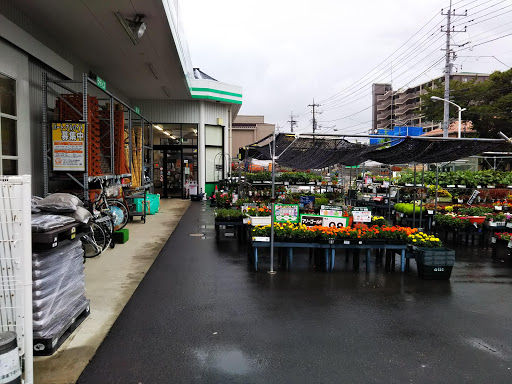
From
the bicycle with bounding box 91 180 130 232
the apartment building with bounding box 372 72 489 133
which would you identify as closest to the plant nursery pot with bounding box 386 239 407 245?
the bicycle with bounding box 91 180 130 232

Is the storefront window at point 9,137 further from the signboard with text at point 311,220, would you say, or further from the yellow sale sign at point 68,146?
the signboard with text at point 311,220

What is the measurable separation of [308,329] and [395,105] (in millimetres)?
98990

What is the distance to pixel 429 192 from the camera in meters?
12.6

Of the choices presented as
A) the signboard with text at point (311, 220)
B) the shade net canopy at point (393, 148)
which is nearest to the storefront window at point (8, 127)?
the shade net canopy at point (393, 148)

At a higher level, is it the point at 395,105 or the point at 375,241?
the point at 395,105

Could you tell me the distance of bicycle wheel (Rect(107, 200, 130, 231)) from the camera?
9105 millimetres

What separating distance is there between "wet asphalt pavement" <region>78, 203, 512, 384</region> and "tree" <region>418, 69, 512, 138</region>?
25.3 meters

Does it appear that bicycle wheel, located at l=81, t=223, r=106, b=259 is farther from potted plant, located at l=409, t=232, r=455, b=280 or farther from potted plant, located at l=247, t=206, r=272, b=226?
potted plant, located at l=409, t=232, r=455, b=280

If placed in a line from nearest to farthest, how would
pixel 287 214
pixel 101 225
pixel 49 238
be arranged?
pixel 49 238
pixel 287 214
pixel 101 225

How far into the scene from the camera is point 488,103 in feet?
95.4

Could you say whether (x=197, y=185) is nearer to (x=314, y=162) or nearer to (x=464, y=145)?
(x=314, y=162)

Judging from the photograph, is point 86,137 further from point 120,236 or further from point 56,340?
point 56,340

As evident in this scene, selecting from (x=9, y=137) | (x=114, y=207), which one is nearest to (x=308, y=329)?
(x=114, y=207)

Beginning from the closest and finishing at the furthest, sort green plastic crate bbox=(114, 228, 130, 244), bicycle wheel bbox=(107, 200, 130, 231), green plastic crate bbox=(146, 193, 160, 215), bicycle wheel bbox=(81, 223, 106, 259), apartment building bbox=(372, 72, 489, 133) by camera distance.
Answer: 1. bicycle wheel bbox=(81, 223, 106, 259)
2. green plastic crate bbox=(114, 228, 130, 244)
3. bicycle wheel bbox=(107, 200, 130, 231)
4. green plastic crate bbox=(146, 193, 160, 215)
5. apartment building bbox=(372, 72, 489, 133)
